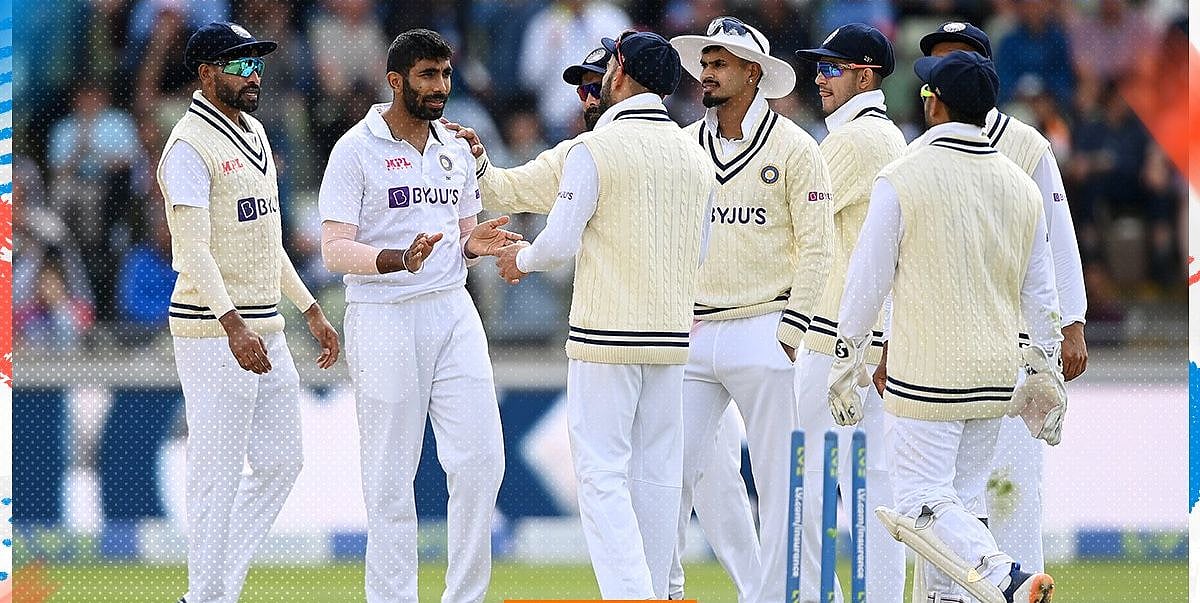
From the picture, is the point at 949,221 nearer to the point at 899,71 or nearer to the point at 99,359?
the point at 899,71

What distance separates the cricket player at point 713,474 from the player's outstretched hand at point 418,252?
62cm

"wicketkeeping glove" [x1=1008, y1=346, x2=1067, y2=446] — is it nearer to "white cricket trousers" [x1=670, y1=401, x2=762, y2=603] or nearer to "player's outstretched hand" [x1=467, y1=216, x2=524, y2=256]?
"white cricket trousers" [x1=670, y1=401, x2=762, y2=603]

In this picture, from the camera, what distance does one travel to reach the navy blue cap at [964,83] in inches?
A: 199

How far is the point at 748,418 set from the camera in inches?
237

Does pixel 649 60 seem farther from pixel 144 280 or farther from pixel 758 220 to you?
pixel 144 280

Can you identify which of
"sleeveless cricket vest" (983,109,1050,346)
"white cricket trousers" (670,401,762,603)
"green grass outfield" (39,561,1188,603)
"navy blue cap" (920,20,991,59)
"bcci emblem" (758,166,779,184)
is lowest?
"green grass outfield" (39,561,1188,603)

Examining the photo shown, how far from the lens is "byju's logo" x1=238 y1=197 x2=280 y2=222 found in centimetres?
602

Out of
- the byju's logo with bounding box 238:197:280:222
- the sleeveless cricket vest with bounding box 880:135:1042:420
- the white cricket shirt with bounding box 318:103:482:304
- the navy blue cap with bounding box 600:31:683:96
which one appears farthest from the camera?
the byju's logo with bounding box 238:197:280:222

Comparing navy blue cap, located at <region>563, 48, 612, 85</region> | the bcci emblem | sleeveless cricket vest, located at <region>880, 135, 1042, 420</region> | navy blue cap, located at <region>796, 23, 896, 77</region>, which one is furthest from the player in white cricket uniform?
navy blue cap, located at <region>563, 48, 612, 85</region>

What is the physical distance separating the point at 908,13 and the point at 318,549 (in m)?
3.46

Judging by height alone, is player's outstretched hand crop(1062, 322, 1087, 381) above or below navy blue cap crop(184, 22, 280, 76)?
below

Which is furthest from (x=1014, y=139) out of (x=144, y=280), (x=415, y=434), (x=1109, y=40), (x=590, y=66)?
(x=144, y=280)

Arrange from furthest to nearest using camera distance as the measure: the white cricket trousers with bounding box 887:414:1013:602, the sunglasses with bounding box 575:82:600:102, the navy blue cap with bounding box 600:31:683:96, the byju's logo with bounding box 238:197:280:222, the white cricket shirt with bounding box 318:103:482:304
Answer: the sunglasses with bounding box 575:82:600:102
the byju's logo with bounding box 238:197:280:222
the white cricket shirt with bounding box 318:103:482:304
the navy blue cap with bounding box 600:31:683:96
the white cricket trousers with bounding box 887:414:1013:602

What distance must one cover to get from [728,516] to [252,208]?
6.22ft
